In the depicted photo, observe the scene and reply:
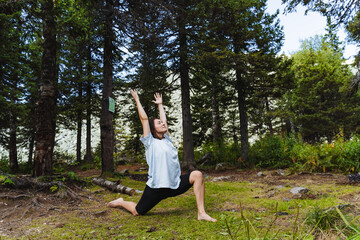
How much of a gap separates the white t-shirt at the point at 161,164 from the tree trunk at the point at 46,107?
3881mm

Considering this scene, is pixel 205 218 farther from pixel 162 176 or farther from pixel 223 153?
pixel 223 153

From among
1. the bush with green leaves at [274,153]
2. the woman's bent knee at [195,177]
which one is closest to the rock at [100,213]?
the woman's bent knee at [195,177]

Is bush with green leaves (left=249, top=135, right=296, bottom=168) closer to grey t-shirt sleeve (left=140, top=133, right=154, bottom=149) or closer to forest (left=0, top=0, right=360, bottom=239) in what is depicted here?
forest (left=0, top=0, right=360, bottom=239)

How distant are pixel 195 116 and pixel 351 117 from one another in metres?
16.3

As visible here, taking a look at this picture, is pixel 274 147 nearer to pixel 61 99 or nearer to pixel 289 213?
pixel 289 213

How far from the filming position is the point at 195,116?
20625 mm

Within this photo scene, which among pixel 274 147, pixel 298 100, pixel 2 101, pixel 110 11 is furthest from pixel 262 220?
pixel 298 100

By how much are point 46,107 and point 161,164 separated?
438cm

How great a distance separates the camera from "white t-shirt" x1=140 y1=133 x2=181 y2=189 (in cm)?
348

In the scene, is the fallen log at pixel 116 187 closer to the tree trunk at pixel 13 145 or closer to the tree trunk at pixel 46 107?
the tree trunk at pixel 46 107

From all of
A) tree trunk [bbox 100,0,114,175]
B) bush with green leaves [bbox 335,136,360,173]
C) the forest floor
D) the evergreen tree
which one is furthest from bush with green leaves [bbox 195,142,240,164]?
the evergreen tree

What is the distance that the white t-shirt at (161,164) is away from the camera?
3.48 metres

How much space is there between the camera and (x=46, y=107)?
241 inches

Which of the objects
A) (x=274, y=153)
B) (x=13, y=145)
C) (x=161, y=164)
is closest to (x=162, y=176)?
(x=161, y=164)
